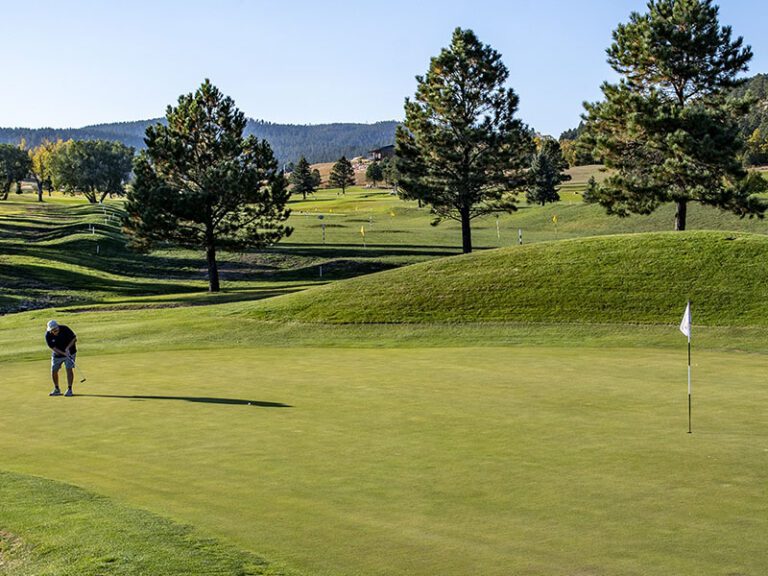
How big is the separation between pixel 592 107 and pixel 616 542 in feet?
176

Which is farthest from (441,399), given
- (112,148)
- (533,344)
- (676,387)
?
(112,148)

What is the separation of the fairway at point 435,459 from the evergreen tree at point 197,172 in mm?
31330

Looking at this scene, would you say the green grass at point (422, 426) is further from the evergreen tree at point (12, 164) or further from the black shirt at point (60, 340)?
the evergreen tree at point (12, 164)

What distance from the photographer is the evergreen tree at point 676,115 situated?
55.1m

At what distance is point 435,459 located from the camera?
1507cm

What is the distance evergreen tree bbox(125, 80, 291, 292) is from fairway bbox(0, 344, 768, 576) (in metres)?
31.3

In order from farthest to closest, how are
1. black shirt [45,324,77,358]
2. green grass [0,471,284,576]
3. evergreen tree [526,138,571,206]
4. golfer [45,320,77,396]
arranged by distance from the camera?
evergreen tree [526,138,571,206] < black shirt [45,324,77,358] < golfer [45,320,77,396] < green grass [0,471,284,576]

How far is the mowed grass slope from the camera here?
123 ft

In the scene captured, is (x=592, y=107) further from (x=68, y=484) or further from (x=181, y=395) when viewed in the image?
(x=68, y=484)

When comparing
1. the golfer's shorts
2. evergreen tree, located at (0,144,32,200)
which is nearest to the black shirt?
the golfer's shorts

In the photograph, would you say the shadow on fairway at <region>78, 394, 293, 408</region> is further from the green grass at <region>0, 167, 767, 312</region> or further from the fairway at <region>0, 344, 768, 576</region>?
the green grass at <region>0, 167, 767, 312</region>

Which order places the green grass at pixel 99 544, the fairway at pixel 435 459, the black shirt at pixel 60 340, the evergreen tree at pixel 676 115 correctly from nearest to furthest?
the green grass at pixel 99 544 → the fairway at pixel 435 459 → the black shirt at pixel 60 340 → the evergreen tree at pixel 676 115

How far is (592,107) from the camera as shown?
200 feet

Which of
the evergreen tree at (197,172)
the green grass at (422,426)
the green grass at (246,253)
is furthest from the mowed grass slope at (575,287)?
the evergreen tree at (197,172)
